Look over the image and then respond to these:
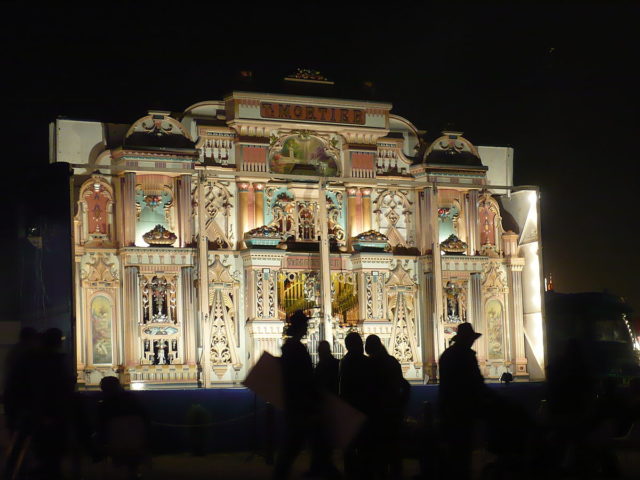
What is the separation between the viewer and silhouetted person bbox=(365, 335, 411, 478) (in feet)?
46.9

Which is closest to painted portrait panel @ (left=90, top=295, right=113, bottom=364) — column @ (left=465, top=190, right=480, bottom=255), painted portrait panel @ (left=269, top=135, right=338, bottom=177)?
painted portrait panel @ (left=269, top=135, right=338, bottom=177)

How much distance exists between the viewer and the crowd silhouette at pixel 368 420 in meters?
12.9

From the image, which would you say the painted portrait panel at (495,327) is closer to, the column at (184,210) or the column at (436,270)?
the column at (436,270)

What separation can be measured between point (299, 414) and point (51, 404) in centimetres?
267

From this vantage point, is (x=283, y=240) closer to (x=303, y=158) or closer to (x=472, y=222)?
(x=303, y=158)

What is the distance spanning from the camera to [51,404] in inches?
513

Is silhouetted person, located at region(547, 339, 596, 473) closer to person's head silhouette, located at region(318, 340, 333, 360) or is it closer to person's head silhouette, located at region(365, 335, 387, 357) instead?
person's head silhouette, located at region(365, 335, 387, 357)

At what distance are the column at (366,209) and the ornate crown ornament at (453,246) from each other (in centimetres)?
194

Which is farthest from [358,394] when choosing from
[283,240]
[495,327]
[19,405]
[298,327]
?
[495,327]

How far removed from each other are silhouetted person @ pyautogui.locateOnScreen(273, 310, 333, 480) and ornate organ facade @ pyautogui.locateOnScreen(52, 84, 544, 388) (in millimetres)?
14177

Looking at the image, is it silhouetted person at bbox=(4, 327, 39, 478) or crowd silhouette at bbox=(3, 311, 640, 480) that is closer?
crowd silhouette at bbox=(3, 311, 640, 480)

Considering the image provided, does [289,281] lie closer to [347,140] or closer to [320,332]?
[320,332]

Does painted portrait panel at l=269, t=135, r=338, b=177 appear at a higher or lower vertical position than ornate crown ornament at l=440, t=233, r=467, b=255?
higher

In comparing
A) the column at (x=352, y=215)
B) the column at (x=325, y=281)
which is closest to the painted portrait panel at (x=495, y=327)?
the column at (x=352, y=215)
